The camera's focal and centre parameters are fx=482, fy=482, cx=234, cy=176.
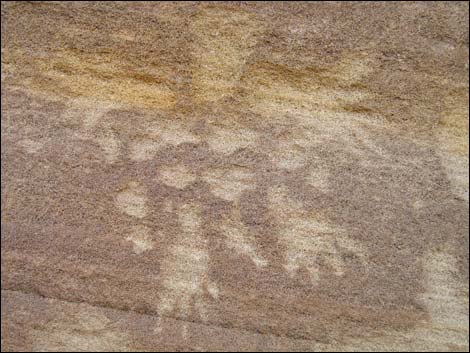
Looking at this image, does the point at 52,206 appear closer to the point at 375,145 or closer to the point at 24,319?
the point at 24,319

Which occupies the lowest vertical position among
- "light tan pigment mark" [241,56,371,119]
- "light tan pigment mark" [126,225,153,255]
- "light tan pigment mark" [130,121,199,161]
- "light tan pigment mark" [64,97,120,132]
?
"light tan pigment mark" [126,225,153,255]

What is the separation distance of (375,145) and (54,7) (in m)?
0.95

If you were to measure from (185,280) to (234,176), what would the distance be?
31 centimetres

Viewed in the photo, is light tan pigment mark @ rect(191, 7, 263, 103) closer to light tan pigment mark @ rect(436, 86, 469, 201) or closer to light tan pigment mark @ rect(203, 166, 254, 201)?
light tan pigment mark @ rect(203, 166, 254, 201)

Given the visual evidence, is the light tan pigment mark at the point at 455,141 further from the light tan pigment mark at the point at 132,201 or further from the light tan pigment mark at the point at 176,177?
the light tan pigment mark at the point at 132,201

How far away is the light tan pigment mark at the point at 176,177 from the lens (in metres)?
1.31

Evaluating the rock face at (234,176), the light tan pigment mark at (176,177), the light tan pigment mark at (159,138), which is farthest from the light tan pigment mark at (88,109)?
the light tan pigment mark at (176,177)

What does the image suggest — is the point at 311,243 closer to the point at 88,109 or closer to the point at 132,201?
the point at 132,201

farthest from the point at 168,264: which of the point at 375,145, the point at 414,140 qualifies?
the point at 414,140

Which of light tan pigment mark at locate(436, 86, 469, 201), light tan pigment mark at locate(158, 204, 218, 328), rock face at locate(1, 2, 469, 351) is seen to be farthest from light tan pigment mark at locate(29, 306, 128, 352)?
light tan pigment mark at locate(436, 86, 469, 201)

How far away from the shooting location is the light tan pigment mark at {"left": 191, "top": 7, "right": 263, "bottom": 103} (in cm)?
131

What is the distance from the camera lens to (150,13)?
1302 mm

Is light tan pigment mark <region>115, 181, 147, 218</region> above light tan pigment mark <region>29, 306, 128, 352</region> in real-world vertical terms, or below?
above

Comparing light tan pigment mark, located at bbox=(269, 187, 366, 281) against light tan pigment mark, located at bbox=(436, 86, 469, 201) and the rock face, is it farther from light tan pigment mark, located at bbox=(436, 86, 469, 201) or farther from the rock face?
light tan pigment mark, located at bbox=(436, 86, 469, 201)
